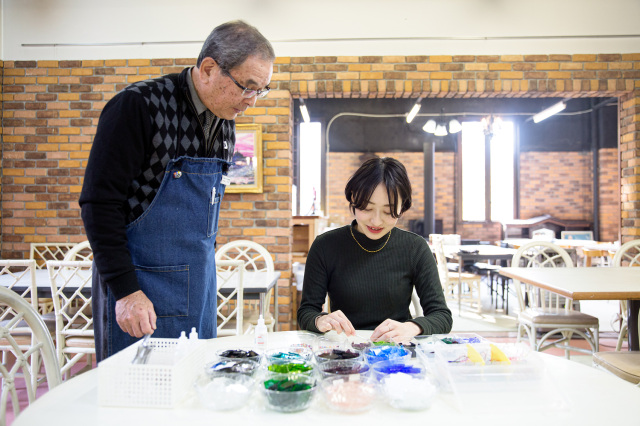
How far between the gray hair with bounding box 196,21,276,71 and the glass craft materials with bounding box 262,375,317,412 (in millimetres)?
952

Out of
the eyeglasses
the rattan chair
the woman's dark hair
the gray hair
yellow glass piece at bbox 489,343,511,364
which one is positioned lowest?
the rattan chair

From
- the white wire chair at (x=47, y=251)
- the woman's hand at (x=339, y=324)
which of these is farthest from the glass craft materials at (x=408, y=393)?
the white wire chair at (x=47, y=251)

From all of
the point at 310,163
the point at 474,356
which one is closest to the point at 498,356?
the point at 474,356

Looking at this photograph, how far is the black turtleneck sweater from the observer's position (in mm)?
1703

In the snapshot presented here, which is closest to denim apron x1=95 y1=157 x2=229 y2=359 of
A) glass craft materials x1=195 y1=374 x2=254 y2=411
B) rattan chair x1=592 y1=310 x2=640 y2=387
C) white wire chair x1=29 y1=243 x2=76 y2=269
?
glass craft materials x1=195 y1=374 x2=254 y2=411

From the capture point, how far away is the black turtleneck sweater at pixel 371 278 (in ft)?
5.59

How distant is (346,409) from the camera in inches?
34.4

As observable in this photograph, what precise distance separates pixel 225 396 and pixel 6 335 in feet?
2.17

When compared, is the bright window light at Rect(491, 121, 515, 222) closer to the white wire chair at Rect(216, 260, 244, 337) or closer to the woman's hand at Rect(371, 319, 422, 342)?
the white wire chair at Rect(216, 260, 244, 337)

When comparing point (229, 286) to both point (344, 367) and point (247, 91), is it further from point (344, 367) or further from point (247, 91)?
point (344, 367)

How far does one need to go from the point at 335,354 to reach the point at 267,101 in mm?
3380

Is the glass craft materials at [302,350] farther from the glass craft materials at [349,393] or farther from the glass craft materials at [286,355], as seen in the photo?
the glass craft materials at [349,393]

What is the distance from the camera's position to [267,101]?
414cm

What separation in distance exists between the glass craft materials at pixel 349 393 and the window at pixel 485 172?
9.88 metres
